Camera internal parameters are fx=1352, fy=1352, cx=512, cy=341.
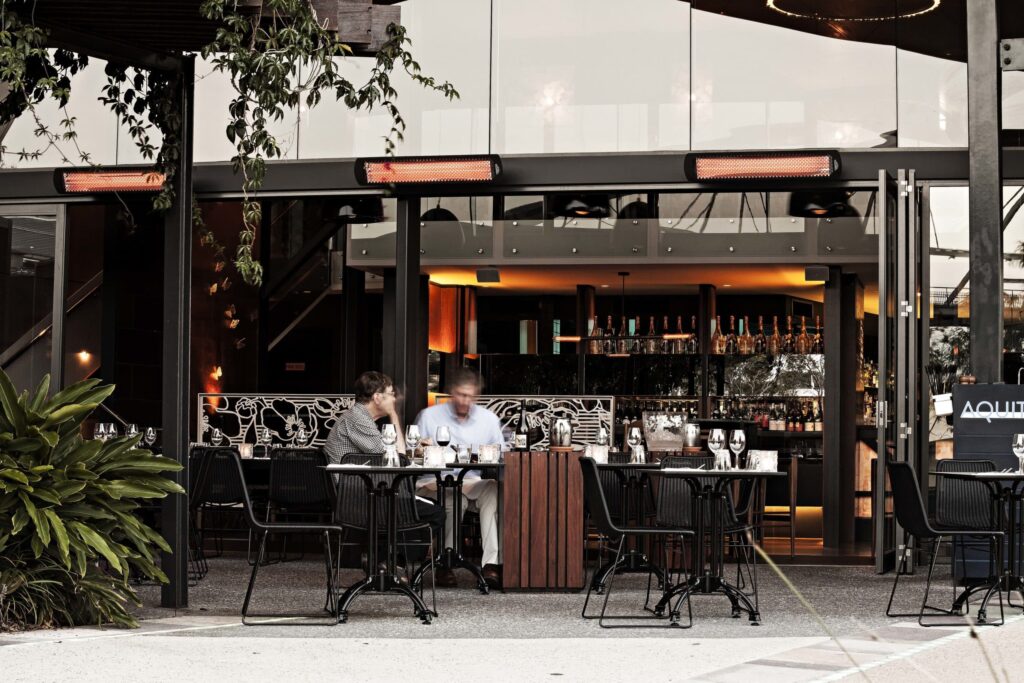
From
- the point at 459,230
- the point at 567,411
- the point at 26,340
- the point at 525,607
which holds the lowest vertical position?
the point at 525,607

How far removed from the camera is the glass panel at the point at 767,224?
460 inches

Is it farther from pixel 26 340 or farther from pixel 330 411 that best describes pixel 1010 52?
pixel 26 340

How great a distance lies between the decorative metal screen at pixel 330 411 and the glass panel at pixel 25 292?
146 cm

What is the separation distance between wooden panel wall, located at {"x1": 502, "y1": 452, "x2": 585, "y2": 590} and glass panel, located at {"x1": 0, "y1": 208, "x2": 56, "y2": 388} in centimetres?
477

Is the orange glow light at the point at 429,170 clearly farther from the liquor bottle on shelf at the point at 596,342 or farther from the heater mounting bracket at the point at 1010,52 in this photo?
the liquor bottle on shelf at the point at 596,342

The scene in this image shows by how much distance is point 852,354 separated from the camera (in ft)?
37.8

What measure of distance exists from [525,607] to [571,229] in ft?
19.1

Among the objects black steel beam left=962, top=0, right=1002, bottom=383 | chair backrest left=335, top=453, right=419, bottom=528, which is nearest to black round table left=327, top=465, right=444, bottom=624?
chair backrest left=335, top=453, right=419, bottom=528

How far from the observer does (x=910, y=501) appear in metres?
6.88

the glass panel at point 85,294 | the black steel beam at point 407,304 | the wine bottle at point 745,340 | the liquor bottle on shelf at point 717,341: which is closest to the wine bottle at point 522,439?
the black steel beam at point 407,304

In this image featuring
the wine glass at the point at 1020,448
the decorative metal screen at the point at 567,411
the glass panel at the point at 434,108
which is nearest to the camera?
the wine glass at the point at 1020,448

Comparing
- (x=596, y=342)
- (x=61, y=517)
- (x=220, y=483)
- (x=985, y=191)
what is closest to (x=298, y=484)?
(x=220, y=483)

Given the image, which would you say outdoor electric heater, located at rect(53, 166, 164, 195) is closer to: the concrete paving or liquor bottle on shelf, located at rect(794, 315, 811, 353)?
the concrete paving

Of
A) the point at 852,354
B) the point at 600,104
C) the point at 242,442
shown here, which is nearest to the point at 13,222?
the point at 242,442
